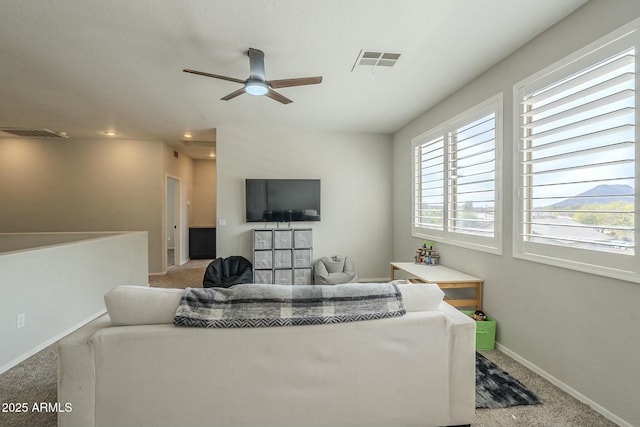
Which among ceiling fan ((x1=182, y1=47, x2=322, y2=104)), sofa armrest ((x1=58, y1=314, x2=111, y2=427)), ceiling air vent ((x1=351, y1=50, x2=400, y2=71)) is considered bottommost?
sofa armrest ((x1=58, y1=314, x2=111, y2=427))

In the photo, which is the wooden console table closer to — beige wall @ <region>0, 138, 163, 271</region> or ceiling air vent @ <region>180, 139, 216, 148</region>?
ceiling air vent @ <region>180, 139, 216, 148</region>

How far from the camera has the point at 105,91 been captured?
3.18 m

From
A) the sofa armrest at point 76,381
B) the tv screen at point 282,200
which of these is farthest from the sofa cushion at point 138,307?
the tv screen at point 282,200

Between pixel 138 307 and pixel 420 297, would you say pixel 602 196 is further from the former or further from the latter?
pixel 138 307

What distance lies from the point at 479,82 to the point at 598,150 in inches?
55.8

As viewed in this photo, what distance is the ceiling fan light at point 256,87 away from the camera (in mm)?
2367

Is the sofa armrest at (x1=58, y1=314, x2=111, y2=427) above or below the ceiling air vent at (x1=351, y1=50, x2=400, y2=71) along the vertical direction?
below

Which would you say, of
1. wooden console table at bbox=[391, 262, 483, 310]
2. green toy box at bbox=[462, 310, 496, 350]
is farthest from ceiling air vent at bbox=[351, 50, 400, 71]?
green toy box at bbox=[462, 310, 496, 350]

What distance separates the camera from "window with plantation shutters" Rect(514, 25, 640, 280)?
164 centimetres

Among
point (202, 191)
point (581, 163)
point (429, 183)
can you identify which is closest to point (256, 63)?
point (581, 163)

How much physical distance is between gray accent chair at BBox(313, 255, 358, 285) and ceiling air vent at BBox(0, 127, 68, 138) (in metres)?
5.06

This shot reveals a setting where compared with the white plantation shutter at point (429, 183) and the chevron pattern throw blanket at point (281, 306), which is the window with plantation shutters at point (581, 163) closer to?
the white plantation shutter at point (429, 183)

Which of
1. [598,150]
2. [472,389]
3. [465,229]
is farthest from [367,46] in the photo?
[472,389]

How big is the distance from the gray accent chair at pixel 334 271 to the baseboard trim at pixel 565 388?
223 centimetres
